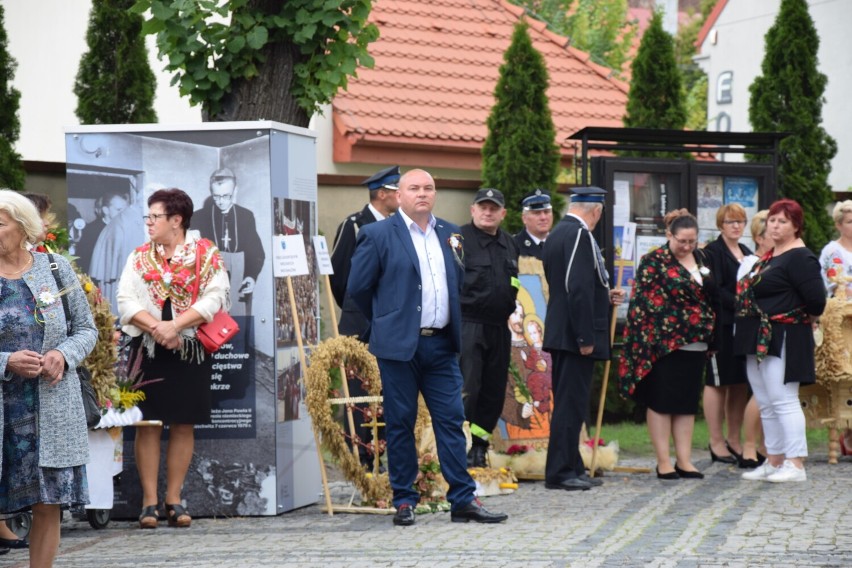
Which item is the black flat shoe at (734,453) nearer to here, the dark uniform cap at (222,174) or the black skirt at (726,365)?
the black skirt at (726,365)

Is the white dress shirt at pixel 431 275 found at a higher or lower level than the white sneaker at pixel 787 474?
higher

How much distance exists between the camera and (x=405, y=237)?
8.52 m

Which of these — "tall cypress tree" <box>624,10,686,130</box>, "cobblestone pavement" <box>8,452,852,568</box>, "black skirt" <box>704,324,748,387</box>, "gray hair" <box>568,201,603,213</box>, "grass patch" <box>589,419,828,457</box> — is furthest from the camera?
"tall cypress tree" <box>624,10,686,130</box>

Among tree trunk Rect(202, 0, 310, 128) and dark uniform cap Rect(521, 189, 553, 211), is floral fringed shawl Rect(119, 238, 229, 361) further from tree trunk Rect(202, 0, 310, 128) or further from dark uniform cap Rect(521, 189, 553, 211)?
dark uniform cap Rect(521, 189, 553, 211)

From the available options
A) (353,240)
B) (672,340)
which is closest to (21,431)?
(353,240)

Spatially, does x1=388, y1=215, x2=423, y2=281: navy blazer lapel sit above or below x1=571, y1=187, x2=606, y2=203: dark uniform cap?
below

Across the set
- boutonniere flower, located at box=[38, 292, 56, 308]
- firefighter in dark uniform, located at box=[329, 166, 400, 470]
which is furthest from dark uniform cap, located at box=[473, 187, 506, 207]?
boutonniere flower, located at box=[38, 292, 56, 308]

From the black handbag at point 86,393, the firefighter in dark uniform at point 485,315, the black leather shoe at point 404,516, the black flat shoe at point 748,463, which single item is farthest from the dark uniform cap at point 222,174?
the black flat shoe at point 748,463

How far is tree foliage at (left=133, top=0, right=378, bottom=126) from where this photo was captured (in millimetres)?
9914

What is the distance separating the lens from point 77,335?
21.6ft

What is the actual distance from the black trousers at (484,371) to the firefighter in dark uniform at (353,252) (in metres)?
0.78

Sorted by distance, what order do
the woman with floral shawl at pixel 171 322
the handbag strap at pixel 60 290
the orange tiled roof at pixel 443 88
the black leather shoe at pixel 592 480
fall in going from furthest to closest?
1. the orange tiled roof at pixel 443 88
2. the black leather shoe at pixel 592 480
3. the woman with floral shawl at pixel 171 322
4. the handbag strap at pixel 60 290

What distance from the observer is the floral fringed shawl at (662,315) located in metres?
10.5

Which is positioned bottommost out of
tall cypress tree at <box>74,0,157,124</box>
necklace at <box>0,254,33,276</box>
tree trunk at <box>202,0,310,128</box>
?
necklace at <box>0,254,33,276</box>
